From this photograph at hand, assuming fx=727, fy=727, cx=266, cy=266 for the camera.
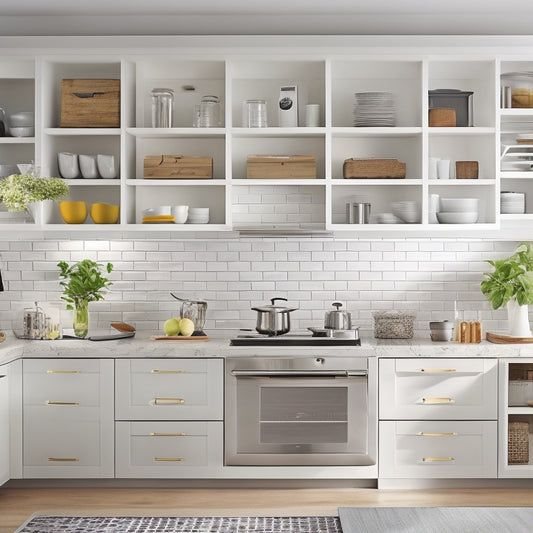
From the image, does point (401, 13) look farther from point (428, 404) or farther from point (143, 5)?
point (428, 404)

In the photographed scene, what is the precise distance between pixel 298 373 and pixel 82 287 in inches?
60.8

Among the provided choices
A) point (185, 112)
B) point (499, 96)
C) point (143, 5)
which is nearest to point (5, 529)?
point (185, 112)

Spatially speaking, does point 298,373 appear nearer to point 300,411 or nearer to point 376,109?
point 300,411

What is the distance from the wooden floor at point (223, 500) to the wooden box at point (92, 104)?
2.29 m

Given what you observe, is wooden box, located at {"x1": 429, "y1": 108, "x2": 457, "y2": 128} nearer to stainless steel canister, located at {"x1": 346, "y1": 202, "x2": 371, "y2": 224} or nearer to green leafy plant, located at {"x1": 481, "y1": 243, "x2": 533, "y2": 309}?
stainless steel canister, located at {"x1": 346, "y1": 202, "x2": 371, "y2": 224}

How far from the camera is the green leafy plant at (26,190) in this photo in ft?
14.2

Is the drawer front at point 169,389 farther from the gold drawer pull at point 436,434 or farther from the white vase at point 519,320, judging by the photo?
the white vase at point 519,320

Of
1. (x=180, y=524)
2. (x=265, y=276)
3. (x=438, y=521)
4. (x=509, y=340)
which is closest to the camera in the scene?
(x=438, y=521)

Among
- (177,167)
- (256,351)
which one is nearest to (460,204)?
(256,351)

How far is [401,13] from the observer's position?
4.70m

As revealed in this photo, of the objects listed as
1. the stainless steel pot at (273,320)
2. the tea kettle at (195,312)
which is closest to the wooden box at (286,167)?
the stainless steel pot at (273,320)

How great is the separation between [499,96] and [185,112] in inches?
81.2

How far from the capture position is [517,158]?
15.7 ft

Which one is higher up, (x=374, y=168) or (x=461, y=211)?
(x=374, y=168)
